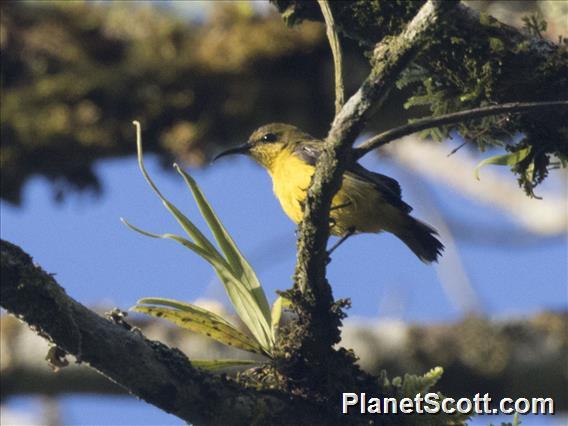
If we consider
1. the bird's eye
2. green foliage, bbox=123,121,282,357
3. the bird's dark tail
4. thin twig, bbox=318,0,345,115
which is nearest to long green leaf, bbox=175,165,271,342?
green foliage, bbox=123,121,282,357

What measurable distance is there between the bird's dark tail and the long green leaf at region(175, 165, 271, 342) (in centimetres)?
176

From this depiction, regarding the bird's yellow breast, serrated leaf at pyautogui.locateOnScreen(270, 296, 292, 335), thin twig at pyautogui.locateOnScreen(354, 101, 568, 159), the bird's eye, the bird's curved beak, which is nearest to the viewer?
thin twig at pyautogui.locateOnScreen(354, 101, 568, 159)

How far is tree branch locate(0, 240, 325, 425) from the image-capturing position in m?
2.59

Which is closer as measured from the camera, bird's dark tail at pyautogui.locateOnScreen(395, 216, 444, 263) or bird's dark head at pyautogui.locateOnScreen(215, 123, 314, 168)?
bird's dark tail at pyautogui.locateOnScreen(395, 216, 444, 263)

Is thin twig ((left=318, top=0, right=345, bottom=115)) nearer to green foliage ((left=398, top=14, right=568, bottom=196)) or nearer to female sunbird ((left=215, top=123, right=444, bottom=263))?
green foliage ((left=398, top=14, right=568, bottom=196))

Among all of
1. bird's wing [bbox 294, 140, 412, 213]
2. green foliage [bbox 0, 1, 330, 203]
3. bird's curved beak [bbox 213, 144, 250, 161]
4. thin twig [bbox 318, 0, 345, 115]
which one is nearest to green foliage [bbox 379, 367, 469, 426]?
thin twig [bbox 318, 0, 345, 115]

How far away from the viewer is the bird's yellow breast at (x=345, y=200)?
509cm

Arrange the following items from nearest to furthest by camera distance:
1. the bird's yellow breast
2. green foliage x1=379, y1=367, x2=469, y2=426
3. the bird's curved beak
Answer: green foliage x1=379, y1=367, x2=469, y2=426 → the bird's yellow breast → the bird's curved beak

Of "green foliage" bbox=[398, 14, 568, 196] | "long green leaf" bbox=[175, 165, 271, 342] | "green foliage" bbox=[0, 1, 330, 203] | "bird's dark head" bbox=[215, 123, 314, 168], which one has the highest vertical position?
"green foliage" bbox=[0, 1, 330, 203]

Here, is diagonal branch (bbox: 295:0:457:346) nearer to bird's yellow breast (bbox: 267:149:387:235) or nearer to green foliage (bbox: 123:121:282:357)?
green foliage (bbox: 123:121:282:357)

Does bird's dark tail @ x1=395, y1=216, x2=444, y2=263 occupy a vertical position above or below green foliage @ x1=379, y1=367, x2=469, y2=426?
above

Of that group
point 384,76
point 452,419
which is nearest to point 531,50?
point 384,76

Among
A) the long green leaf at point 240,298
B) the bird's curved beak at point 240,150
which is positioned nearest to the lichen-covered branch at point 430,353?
the bird's curved beak at point 240,150

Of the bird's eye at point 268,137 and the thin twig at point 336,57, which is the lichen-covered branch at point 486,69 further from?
the bird's eye at point 268,137
